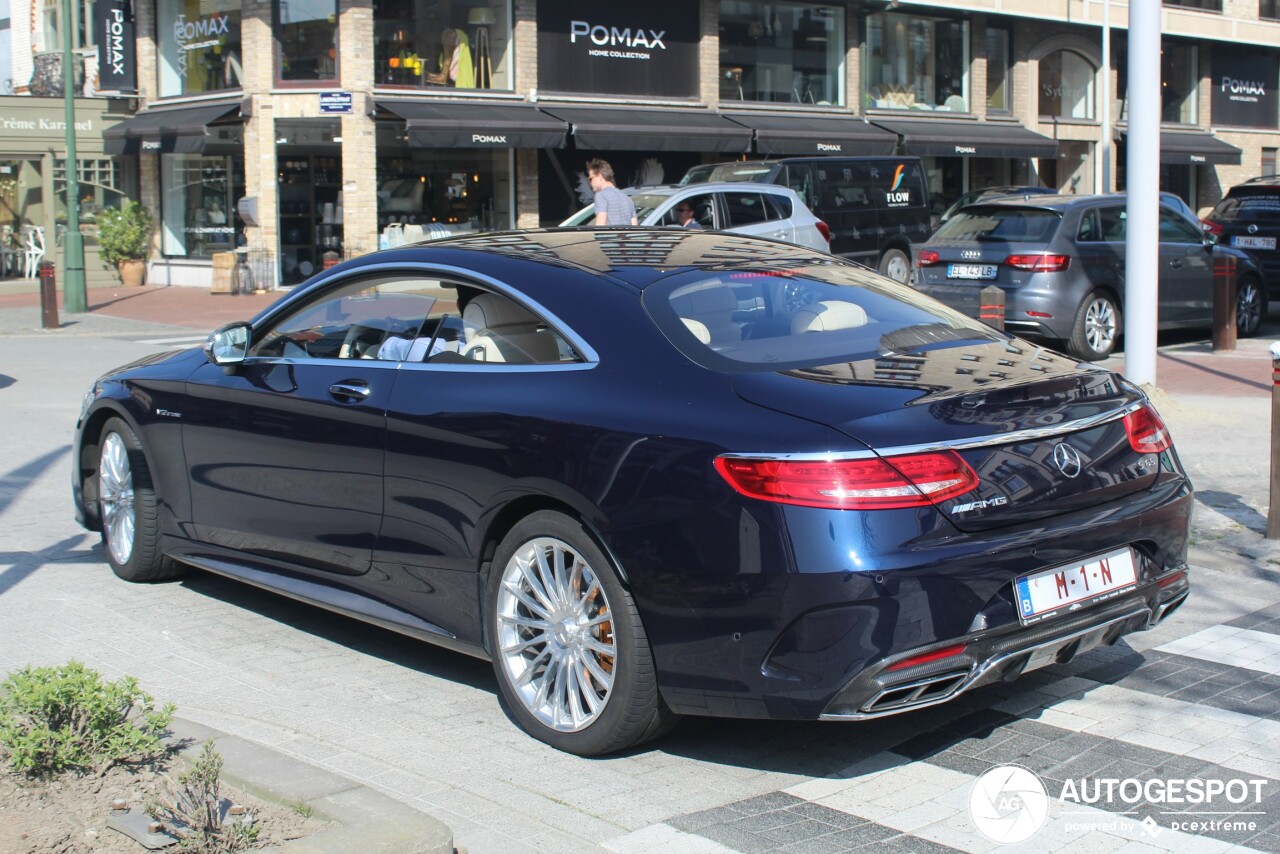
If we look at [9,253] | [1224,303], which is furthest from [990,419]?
[9,253]

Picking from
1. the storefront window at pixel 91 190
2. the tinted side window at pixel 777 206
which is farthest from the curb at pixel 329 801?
the storefront window at pixel 91 190

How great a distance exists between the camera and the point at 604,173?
549 inches

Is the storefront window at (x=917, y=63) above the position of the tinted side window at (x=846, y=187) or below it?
above

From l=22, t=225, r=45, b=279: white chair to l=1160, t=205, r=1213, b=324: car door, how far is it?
2298cm

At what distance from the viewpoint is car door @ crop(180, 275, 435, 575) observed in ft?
17.4

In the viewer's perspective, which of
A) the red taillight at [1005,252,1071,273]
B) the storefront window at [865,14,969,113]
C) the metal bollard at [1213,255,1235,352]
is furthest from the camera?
the storefront window at [865,14,969,113]

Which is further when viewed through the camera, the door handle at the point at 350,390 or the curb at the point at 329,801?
the door handle at the point at 350,390

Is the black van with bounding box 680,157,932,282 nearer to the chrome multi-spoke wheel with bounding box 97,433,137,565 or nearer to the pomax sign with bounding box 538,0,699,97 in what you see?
the pomax sign with bounding box 538,0,699,97

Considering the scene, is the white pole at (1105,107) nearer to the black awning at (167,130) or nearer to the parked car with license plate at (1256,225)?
the parked car with license plate at (1256,225)

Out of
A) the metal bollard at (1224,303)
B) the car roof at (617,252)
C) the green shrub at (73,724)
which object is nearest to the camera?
the green shrub at (73,724)

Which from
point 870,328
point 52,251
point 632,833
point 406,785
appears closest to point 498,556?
point 406,785

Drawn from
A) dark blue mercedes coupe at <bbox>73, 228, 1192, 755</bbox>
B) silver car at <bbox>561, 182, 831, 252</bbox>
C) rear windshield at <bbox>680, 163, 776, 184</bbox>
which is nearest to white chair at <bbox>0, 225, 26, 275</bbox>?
rear windshield at <bbox>680, 163, 776, 184</bbox>

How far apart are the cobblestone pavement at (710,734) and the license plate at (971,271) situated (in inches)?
309

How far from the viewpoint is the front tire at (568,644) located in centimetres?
434
